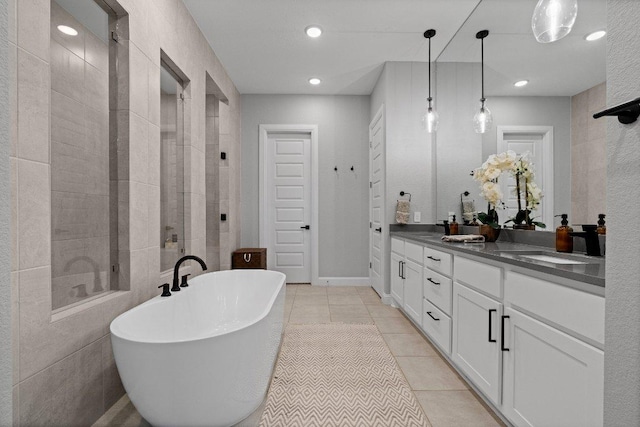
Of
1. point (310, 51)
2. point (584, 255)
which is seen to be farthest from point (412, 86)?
point (584, 255)

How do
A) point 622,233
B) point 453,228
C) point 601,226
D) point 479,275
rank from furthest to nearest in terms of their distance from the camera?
point 453,228
point 479,275
point 601,226
point 622,233

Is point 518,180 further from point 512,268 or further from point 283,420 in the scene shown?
point 283,420

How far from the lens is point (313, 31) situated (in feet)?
9.91

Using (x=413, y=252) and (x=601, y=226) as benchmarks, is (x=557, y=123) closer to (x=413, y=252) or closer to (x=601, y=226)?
(x=601, y=226)

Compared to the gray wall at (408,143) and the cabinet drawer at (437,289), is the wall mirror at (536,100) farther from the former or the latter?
the cabinet drawer at (437,289)

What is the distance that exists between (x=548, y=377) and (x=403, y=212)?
247cm

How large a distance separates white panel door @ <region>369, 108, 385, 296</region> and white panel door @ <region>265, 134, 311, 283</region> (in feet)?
2.98

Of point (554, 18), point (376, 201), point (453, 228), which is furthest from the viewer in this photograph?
point (376, 201)

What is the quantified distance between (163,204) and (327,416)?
5.99 feet

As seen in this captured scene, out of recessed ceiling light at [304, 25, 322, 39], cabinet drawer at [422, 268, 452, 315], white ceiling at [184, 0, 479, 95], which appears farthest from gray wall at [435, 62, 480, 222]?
recessed ceiling light at [304, 25, 322, 39]

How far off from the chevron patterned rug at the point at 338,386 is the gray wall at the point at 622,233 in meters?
1.02

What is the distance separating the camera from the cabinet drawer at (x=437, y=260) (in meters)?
2.16

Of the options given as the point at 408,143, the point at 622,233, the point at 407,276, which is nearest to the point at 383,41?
the point at 408,143

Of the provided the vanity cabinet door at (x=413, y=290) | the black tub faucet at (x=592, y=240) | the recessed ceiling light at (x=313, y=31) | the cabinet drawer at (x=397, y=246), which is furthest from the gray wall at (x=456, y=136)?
the recessed ceiling light at (x=313, y=31)
